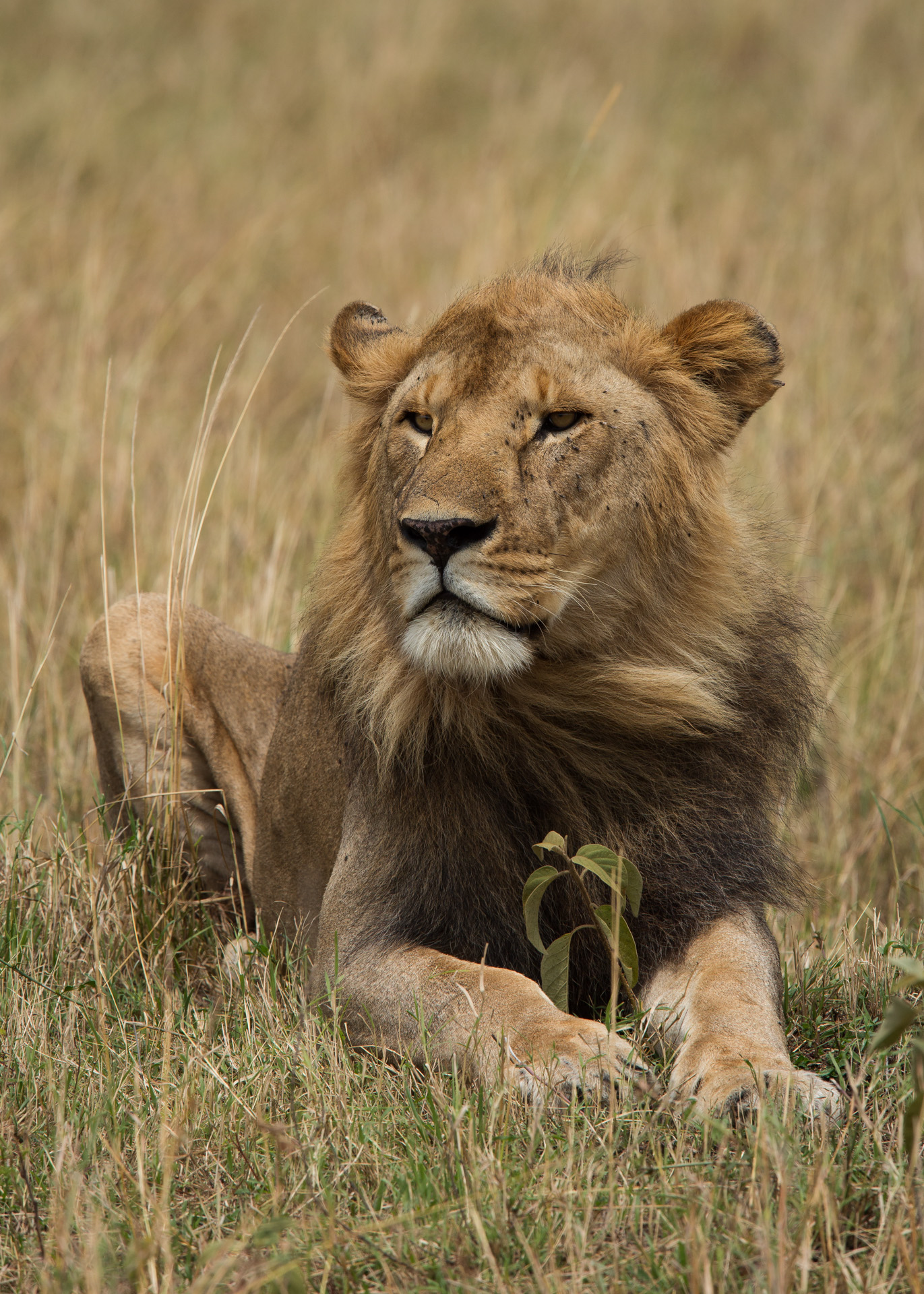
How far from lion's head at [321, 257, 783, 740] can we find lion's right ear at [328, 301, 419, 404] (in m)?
0.02

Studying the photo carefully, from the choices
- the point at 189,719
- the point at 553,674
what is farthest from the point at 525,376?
the point at 189,719

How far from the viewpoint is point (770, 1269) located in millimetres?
1948

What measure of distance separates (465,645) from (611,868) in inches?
21.2

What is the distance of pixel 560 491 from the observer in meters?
2.96

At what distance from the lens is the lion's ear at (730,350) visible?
3.26 m

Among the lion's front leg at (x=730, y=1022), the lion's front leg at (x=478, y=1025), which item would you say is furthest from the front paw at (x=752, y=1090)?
the lion's front leg at (x=478, y=1025)

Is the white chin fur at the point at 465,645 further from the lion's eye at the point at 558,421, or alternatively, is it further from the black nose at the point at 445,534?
the lion's eye at the point at 558,421

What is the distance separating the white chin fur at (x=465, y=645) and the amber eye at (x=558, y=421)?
20.7 inches

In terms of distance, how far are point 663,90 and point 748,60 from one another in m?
1.73

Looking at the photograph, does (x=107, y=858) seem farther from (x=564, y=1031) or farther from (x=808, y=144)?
(x=808, y=144)

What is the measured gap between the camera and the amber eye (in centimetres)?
305

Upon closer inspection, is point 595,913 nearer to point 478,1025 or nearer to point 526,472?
point 478,1025

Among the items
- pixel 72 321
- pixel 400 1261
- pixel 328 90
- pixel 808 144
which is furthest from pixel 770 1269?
pixel 328 90

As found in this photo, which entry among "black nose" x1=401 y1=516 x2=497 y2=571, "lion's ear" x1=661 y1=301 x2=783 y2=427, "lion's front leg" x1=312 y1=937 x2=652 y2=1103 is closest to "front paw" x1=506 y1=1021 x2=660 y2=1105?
"lion's front leg" x1=312 y1=937 x2=652 y2=1103
